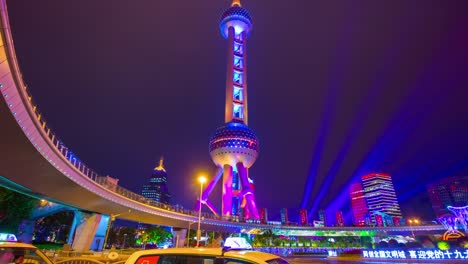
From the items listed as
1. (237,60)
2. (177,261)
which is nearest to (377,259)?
(177,261)

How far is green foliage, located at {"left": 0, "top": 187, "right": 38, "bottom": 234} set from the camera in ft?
122

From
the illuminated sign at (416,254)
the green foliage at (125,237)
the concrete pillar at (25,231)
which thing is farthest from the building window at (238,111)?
the illuminated sign at (416,254)

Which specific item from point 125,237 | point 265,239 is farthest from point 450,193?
point 125,237

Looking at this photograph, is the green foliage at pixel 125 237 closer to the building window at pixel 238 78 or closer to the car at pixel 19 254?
the building window at pixel 238 78

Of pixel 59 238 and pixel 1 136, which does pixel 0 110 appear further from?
pixel 59 238

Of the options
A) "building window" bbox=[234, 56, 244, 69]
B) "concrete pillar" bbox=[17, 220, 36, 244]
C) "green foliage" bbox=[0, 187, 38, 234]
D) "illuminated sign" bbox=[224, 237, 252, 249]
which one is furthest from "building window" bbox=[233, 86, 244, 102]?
"illuminated sign" bbox=[224, 237, 252, 249]

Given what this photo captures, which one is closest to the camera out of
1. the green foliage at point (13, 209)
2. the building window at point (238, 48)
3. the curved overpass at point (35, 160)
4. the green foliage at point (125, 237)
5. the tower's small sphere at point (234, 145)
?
the curved overpass at point (35, 160)

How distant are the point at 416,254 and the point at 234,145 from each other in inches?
3122

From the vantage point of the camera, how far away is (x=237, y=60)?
123438mm

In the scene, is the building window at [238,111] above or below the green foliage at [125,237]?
above

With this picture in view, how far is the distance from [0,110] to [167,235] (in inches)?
3310

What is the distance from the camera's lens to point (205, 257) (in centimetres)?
478

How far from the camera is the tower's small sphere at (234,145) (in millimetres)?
105250

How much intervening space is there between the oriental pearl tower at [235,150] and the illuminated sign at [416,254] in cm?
6548
